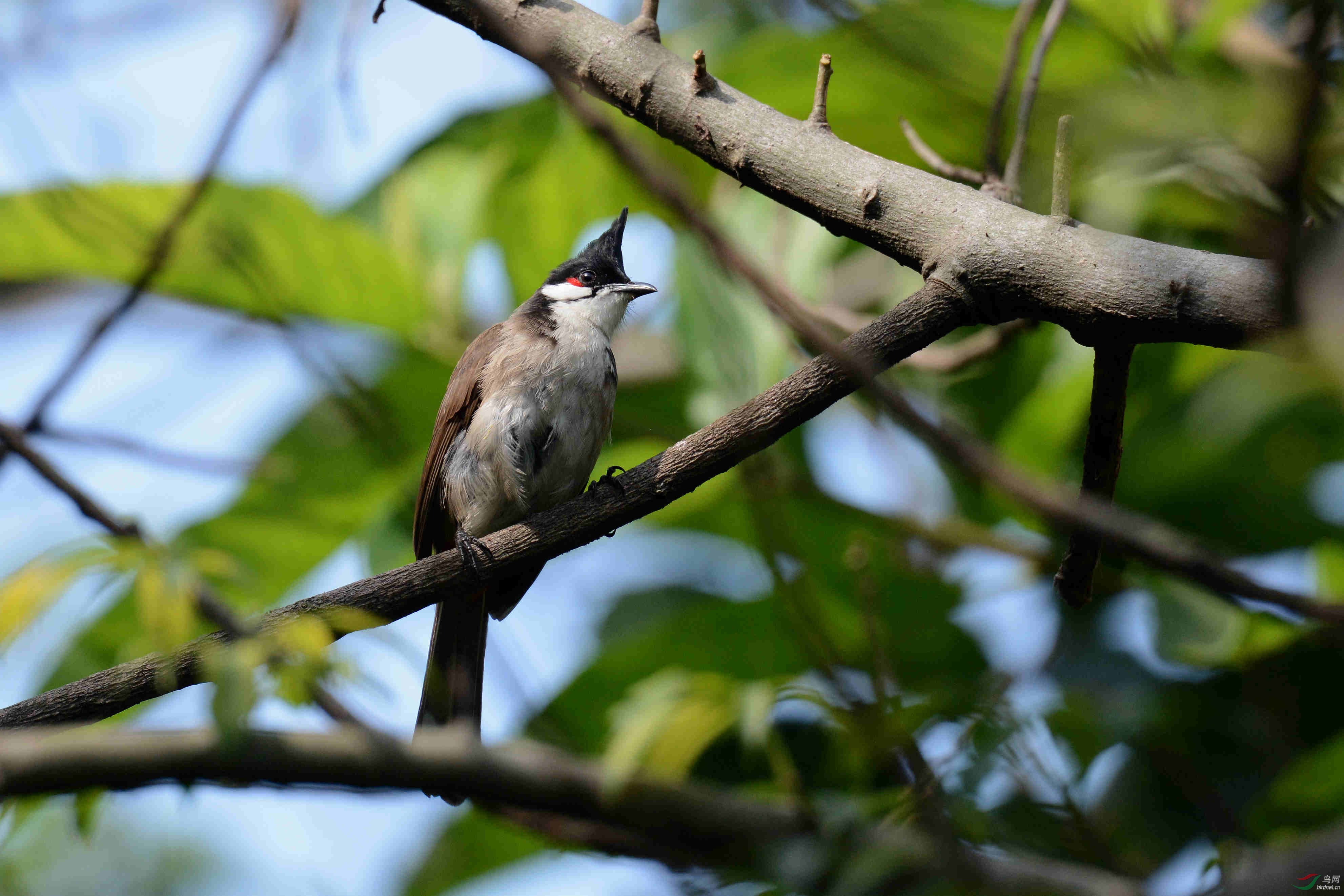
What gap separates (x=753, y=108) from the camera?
6.92 ft

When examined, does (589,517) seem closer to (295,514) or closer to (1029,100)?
(1029,100)

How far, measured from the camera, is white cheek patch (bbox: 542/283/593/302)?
13.5 ft

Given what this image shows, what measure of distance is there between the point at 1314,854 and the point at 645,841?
2.01 meters

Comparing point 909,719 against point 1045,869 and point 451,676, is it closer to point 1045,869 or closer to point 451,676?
point 1045,869

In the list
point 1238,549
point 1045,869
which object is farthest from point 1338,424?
point 1045,869

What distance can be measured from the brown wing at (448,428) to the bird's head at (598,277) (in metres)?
0.37

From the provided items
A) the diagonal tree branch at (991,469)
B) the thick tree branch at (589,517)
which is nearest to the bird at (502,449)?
the thick tree branch at (589,517)

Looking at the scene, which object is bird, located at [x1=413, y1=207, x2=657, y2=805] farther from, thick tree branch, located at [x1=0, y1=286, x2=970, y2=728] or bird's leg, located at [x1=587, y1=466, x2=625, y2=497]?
thick tree branch, located at [x1=0, y1=286, x2=970, y2=728]

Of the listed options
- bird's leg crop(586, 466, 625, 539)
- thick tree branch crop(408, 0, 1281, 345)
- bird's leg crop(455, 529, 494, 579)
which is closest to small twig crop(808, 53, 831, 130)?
thick tree branch crop(408, 0, 1281, 345)

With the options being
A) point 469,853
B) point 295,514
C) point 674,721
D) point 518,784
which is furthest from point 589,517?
point 469,853

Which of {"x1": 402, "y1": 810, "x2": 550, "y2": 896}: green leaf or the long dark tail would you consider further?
{"x1": 402, "y1": 810, "x2": 550, "y2": 896}: green leaf

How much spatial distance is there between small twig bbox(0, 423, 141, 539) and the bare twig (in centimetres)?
21

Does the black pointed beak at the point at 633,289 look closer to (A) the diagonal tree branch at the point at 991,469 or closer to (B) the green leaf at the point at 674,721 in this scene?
(B) the green leaf at the point at 674,721

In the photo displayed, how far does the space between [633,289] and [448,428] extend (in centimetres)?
88
